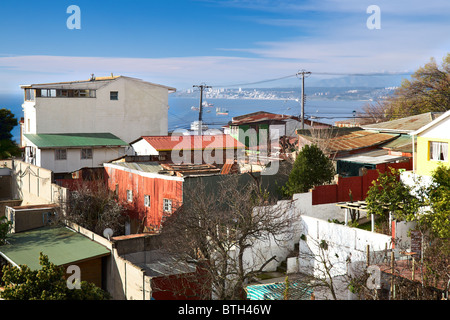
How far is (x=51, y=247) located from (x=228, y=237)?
27.2 ft

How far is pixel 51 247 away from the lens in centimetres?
2189

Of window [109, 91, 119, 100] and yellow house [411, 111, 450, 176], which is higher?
window [109, 91, 119, 100]

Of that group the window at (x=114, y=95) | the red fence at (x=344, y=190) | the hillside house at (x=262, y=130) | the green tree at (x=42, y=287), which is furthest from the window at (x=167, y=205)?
the hillside house at (x=262, y=130)

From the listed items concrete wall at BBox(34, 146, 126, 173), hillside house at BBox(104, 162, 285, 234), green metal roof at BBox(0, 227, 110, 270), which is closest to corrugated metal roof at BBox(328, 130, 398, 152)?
hillside house at BBox(104, 162, 285, 234)

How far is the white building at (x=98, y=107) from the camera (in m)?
39.2

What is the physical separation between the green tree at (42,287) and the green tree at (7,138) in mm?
28991

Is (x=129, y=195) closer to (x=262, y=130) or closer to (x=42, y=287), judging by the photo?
(x=42, y=287)

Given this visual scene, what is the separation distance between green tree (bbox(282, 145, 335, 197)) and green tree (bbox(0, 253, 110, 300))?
1077 centimetres

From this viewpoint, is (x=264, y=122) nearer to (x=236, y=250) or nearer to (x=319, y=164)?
(x=319, y=164)

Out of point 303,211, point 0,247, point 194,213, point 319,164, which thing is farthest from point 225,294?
point 0,247

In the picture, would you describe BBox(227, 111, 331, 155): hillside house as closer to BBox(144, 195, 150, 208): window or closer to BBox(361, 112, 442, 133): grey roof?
BBox(361, 112, 442, 133): grey roof

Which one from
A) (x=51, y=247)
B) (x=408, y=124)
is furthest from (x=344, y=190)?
(x=51, y=247)

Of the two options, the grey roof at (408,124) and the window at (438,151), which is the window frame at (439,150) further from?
the grey roof at (408,124)

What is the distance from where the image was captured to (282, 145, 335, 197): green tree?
23.3 m
